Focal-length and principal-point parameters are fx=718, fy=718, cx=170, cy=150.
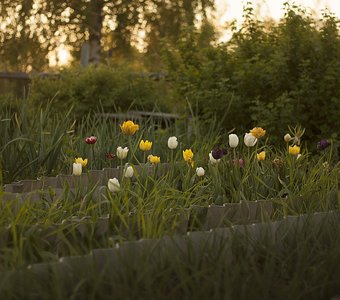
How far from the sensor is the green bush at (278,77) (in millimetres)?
6516

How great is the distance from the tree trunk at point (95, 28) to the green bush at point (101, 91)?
34.6ft

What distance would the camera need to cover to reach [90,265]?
8.54ft

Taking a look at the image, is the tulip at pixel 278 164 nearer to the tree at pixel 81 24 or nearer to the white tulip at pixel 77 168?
the white tulip at pixel 77 168

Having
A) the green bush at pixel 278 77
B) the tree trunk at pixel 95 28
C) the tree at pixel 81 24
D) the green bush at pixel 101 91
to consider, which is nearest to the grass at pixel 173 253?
the green bush at pixel 278 77

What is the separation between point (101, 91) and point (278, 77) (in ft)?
15.1

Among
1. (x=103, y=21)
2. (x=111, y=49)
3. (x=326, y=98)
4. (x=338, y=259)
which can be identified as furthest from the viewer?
(x=111, y=49)

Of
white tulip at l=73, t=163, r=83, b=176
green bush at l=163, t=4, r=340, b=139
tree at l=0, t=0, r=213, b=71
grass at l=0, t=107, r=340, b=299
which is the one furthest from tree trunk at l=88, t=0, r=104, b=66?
white tulip at l=73, t=163, r=83, b=176

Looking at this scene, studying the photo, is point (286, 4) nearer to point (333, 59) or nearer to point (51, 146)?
point (333, 59)

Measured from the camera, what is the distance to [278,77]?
6.73 meters

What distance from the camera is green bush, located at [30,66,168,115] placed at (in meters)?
10.5

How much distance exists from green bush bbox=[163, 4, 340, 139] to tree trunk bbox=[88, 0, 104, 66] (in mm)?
14581

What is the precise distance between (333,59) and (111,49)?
18429mm

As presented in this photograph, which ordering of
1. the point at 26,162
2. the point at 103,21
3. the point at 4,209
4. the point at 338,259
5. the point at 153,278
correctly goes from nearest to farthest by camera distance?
the point at 153,278
the point at 338,259
the point at 4,209
the point at 26,162
the point at 103,21

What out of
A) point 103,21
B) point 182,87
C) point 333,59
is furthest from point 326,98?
point 103,21
